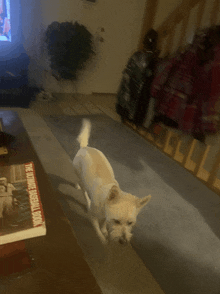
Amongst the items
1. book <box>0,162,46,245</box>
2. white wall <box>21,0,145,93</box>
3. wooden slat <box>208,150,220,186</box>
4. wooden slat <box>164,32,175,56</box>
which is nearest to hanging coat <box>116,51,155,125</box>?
wooden slat <box>164,32,175,56</box>

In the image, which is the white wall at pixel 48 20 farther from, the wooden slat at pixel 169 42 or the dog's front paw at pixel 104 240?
the dog's front paw at pixel 104 240

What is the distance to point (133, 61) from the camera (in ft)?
7.36

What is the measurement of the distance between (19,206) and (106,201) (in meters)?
0.50

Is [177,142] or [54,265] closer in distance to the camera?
[54,265]

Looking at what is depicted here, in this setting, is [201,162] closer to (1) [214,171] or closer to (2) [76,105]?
(1) [214,171]

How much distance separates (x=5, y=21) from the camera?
9.45ft

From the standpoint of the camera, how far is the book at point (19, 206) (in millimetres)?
616

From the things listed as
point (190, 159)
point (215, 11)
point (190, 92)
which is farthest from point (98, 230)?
point (215, 11)

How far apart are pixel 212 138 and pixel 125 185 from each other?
77 cm

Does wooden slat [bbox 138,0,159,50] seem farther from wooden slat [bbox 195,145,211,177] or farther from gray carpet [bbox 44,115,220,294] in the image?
wooden slat [bbox 195,145,211,177]

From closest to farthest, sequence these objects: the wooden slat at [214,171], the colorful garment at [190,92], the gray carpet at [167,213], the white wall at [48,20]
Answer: the gray carpet at [167,213] → the colorful garment at [190,92] → the wooden slat at [214,171] → the white wall at [48,20]

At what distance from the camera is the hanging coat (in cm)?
210

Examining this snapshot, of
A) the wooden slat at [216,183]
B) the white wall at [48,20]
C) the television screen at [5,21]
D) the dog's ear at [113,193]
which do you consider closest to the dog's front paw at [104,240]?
the dog's ear at [113,193]

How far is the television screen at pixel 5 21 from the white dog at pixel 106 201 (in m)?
2.36
